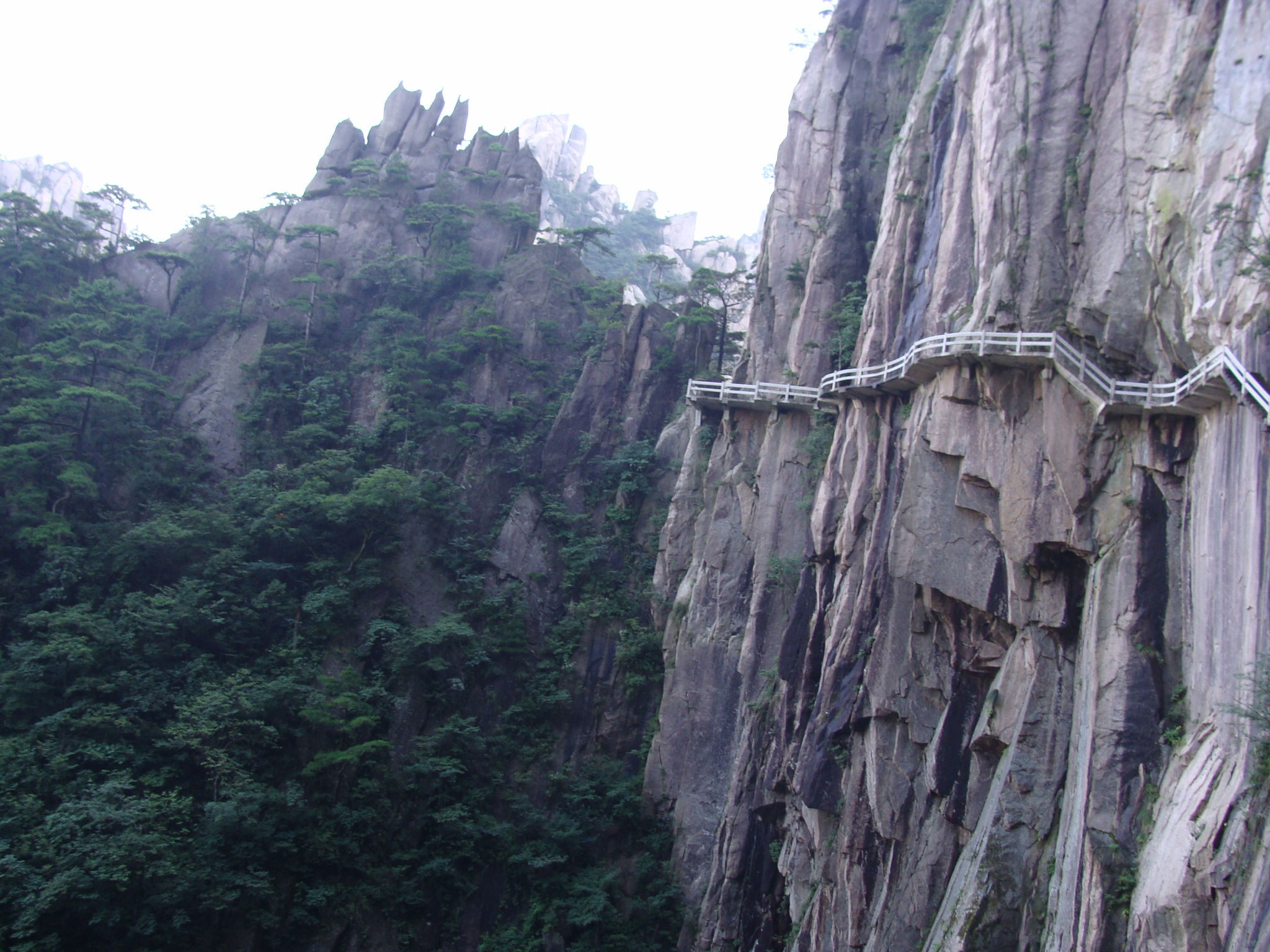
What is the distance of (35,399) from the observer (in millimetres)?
26812

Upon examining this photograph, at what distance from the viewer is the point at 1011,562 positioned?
50.6ft

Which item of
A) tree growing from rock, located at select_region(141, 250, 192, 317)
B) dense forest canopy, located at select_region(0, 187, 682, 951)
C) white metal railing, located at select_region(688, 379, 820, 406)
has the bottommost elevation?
dense forest canopy, located at select_region(0, 187, 682, 951)

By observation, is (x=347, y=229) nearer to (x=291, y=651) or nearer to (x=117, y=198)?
(x=117, y=198)

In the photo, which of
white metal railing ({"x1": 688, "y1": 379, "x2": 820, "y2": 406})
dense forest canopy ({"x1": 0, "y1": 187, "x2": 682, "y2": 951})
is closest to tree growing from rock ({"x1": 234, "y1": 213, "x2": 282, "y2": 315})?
dense forest canopy ({"x1": 0, "y1": 187, "x2": 682, "y2": 951})

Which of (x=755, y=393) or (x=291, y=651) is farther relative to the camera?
(x=755, y=393)

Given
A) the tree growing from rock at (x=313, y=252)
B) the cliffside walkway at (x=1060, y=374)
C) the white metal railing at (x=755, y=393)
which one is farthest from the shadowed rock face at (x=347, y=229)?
the cliffside walkway at (x=1060, y=374)

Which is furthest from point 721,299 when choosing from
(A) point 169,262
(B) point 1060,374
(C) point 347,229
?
(A) point 169,262

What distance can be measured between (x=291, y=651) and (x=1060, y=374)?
21.3 meters

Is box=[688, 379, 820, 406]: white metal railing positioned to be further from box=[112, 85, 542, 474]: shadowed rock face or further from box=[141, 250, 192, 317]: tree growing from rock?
box=[141, 250, 192, 317]: tree growing from rock

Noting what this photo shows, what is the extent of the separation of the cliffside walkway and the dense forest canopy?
1158 cm

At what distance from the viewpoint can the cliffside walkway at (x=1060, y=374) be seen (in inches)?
453

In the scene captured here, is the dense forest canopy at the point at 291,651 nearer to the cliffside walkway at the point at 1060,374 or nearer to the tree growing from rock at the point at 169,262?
the tree growing from rock at the point at 169,262

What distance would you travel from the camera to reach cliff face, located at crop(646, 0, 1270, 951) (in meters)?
11.6

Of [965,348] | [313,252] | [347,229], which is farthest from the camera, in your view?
[347,229]
